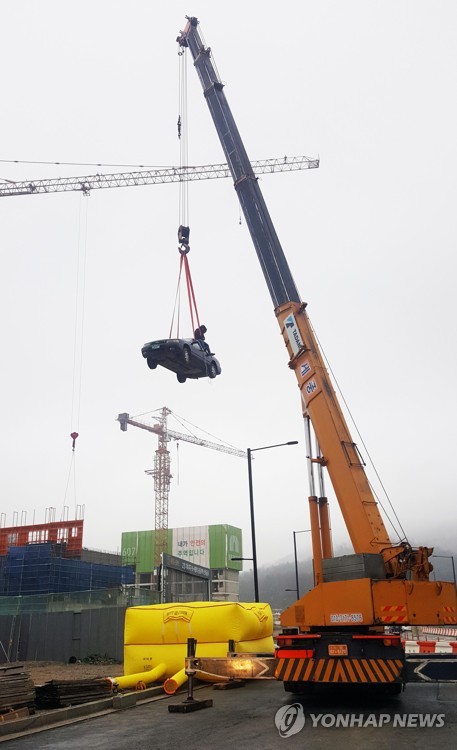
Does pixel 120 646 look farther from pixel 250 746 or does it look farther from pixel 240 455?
pixel 240 455

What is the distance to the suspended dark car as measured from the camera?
15641mm

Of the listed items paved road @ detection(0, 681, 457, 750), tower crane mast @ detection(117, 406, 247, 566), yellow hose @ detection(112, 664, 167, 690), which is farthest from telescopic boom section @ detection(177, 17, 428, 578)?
tower crane mast @ detection(117, 406, 247, 566)

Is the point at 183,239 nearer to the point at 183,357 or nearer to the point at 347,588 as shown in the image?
the point at 183,357

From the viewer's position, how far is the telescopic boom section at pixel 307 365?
36.4ft

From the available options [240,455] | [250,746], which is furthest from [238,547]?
[250,746]

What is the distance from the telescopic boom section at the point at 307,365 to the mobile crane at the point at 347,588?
21mm

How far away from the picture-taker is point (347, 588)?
10320 mm

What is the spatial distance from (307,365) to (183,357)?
158 inches

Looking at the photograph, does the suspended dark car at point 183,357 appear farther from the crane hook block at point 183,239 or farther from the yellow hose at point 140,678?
the yellow hose at point 140,678

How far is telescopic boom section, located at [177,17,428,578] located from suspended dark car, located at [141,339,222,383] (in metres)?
2.96

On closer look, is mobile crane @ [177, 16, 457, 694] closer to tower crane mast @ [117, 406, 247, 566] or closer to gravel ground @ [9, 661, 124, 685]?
gravel ground @ [9, 661, 124, 685]

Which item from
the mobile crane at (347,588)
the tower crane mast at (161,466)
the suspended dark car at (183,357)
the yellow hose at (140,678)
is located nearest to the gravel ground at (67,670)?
the yellow hose at (140,678)

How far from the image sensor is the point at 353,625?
10250mm

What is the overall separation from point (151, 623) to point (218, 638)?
5.59ft
